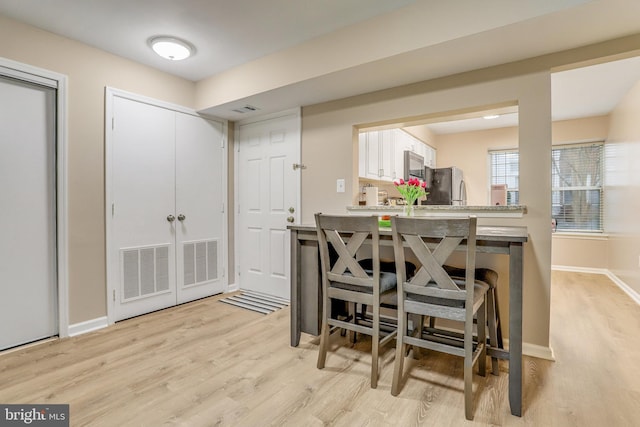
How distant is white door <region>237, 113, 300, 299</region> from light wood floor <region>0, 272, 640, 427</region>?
0.99m

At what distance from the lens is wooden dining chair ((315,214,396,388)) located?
188cm

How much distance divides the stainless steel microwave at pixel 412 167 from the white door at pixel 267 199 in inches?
66.9

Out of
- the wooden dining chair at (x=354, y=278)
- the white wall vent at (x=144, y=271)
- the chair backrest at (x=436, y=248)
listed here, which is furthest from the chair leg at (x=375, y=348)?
the white wall vent at (x=144, y=271)

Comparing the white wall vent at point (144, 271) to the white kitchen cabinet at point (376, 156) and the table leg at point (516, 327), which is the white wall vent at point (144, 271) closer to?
the white kitchen cabinet at point (376, 156)

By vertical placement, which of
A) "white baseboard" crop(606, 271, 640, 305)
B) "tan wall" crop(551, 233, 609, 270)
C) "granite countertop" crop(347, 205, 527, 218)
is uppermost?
"granite countertop" crop(347, 205, 527, 218)

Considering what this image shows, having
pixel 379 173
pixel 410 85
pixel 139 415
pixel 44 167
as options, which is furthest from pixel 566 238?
pixel 44 167

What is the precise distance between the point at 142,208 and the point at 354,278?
2261 millimetres

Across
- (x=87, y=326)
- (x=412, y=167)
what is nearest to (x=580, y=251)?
(x=412, y=167)

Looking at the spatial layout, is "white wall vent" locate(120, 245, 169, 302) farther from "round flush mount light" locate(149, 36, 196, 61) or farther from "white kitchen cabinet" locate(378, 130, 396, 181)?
"white kitchen cabinet" locate(378, 130, 396, 181)

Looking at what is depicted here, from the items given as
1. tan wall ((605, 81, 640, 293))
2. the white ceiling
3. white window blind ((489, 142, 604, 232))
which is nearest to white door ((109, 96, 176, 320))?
the white ceiling

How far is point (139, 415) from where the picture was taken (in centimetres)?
162

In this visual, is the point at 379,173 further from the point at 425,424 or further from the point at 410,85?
the point at 425,424

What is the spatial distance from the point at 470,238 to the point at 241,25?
220 centimetres

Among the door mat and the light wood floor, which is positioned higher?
the door mat
